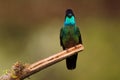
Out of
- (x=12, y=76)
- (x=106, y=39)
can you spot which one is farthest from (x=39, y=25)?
(x=12, y=76)

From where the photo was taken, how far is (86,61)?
22.5 ft

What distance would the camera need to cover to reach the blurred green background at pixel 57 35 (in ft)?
22.5

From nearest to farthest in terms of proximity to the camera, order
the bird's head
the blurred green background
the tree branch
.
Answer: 1. the tree branch
2. the bird's head
3. the blurred green background

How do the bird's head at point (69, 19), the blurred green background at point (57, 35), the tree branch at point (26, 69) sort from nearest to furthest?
the tree branch at point (26, 69) < the bird's head at point (69, 19) < the blurred green background at point (57, 35)

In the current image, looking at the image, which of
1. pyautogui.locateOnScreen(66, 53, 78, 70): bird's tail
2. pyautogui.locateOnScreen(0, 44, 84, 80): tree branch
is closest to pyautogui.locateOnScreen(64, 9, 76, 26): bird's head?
pyautogui.locateOnScreen(66, 53, 78, 70): bird's tail

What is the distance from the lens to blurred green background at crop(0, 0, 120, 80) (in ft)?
22.5

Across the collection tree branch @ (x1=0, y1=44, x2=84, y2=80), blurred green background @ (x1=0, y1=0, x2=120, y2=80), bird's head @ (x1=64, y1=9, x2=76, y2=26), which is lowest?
tree branch @ (x1=0, y1=44, x2=84, y2=80)

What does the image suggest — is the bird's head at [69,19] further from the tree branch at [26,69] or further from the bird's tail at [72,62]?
the tree branch at [26,69]

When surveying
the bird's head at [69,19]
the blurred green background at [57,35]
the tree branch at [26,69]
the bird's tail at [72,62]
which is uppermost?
the blurred green background at [57,35]

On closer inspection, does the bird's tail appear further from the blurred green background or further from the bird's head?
the blurred green background

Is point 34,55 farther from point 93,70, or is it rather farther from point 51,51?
point 93,70

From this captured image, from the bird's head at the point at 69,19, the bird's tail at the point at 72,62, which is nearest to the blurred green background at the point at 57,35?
the bird's tail at the point at 72,62

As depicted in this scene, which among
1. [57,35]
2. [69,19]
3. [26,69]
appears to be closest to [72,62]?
[69,19]

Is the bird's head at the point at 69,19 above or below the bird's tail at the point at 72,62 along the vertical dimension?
above
